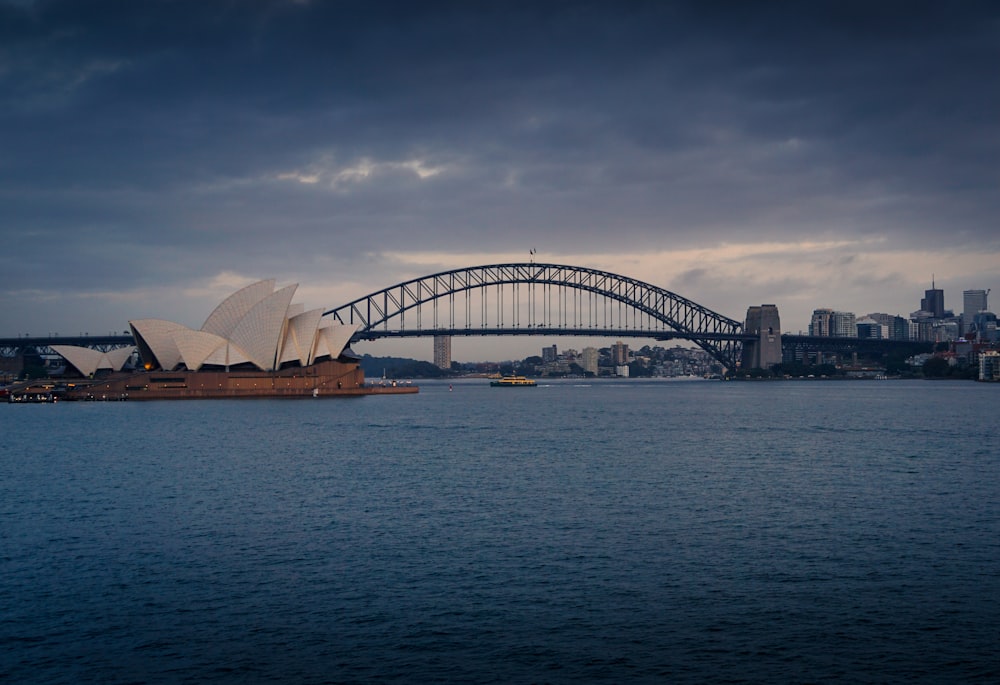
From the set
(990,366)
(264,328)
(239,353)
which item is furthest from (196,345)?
(990,366)

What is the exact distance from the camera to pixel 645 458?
29391 mm

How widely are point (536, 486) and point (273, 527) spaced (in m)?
7.51

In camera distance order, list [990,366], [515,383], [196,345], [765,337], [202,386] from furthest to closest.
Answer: [765,337]
[990,366]
[515,383]
[202,386]
[196,345]

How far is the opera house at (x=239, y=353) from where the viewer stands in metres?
77.8

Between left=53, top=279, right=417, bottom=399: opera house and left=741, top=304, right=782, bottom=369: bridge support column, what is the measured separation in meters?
80.7

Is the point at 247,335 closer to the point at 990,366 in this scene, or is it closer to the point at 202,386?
the point at 202,386

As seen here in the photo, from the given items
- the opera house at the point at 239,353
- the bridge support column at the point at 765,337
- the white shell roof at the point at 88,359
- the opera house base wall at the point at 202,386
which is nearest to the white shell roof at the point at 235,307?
the opera house at the point at 239,353

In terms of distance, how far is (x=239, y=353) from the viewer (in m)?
79.0

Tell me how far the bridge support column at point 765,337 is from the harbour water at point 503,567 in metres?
113

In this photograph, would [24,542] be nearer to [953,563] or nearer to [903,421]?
[953,563]

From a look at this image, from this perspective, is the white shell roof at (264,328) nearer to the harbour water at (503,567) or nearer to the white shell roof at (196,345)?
the white shell roof at (196,345)

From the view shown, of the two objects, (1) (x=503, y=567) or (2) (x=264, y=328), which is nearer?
(1) (x=503, y=567)

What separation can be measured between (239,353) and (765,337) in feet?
295

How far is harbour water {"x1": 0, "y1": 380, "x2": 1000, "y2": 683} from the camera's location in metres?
10.5
